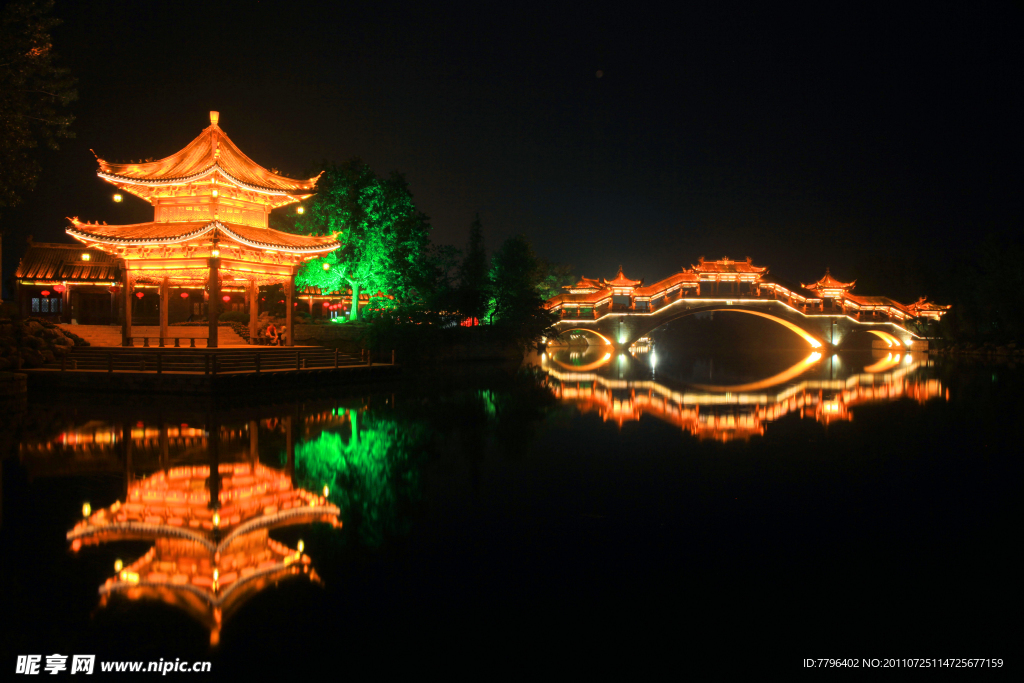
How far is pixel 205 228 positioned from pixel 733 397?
16175mm

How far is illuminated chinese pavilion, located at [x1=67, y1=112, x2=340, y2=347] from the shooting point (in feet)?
66.5

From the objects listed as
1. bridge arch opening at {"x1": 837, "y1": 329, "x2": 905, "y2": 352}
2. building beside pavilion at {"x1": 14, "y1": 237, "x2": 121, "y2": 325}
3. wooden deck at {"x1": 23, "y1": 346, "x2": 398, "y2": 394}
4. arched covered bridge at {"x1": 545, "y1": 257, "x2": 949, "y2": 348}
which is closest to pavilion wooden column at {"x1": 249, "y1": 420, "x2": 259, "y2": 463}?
wooden deck at {"x1": 23, "y1": 346, "x2": 398, "y2": 394}

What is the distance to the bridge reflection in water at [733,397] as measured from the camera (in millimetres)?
13211

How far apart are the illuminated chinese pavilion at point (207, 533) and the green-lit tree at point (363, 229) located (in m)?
24.5

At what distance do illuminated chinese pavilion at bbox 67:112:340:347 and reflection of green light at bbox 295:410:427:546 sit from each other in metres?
11.4

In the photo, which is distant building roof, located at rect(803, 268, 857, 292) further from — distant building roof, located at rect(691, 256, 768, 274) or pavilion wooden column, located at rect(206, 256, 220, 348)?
pavilion wooden column, located at rect(206, 256, 220, 348)

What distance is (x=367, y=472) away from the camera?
8.09 meters

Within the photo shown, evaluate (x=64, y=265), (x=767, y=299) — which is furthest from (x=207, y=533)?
(x=767, y=299)

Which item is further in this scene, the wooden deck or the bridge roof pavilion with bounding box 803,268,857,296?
the bridge roof pavilion with bounding box 803,268,857,296

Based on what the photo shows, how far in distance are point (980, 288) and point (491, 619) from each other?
53.5 meters

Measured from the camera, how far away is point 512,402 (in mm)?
16594

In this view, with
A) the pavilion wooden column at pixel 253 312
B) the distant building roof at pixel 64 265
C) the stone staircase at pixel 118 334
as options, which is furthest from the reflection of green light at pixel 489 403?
the distant building roof at pixel 64 265

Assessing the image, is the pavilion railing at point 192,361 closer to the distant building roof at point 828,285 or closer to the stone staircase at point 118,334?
the stone staircase at point 118,334

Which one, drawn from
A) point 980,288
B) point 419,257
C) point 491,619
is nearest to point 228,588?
point 491,619
